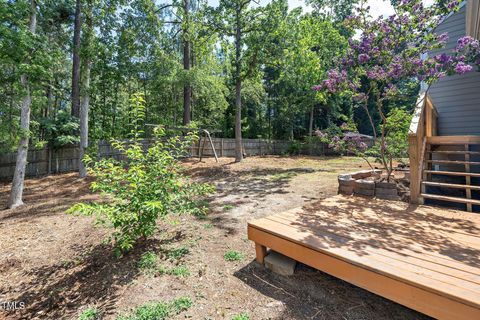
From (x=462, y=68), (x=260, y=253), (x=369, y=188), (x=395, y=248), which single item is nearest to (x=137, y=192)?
(x=260, y=253)

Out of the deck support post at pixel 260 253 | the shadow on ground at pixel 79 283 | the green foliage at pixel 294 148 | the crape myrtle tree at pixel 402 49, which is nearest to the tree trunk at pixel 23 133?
the shadow on ground at pixel 79 283

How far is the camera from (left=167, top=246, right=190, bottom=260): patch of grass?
8.43ft

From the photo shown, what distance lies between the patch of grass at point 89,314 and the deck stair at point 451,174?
4126mm

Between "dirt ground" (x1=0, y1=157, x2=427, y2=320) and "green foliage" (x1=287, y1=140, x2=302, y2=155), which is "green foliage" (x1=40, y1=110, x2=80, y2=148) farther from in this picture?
"green foliage" (x1=287, y1=140, x2=302, y2=155)

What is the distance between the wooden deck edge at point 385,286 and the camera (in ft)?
4.31

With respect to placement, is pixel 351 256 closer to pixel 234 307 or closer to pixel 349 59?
pixel 234 307

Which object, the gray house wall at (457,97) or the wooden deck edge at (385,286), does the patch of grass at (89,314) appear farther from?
the gray house wall at (457,97)

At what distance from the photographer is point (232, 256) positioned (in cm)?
257

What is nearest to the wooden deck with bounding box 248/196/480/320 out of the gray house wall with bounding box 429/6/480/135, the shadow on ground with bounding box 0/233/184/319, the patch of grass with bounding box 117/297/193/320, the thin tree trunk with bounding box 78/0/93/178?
the patch of grass with bounding box 117/297/193/320

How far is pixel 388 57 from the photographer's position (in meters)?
3.80

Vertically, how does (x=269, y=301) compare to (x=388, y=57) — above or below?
below

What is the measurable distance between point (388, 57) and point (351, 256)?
3494 mm

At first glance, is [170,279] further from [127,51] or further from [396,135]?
[127,51]

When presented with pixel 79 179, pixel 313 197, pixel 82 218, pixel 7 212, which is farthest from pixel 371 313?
pixel 79 179
